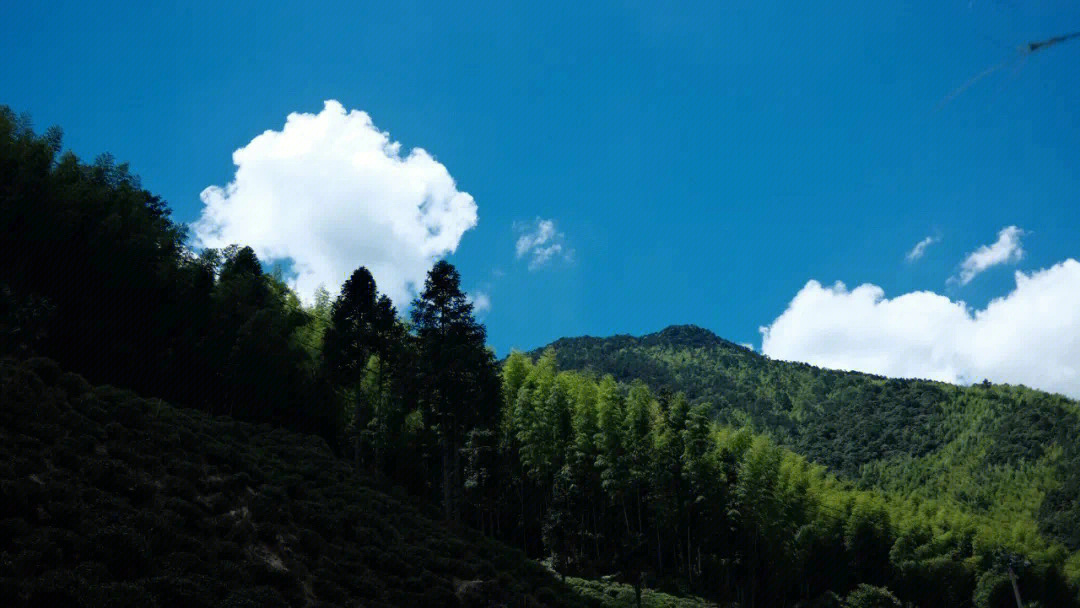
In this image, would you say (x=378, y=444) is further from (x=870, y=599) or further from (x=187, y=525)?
(x=870, y=599)

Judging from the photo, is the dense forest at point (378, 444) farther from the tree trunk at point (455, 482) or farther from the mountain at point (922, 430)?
the mountain at point (922, 430)

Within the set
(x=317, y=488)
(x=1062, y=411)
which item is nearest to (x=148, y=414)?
(x=317, y=488)

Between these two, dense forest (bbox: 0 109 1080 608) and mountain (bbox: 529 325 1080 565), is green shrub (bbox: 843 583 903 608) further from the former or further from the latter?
mountain (bbox: 529 325 1080 565)

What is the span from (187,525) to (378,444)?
24688 millimetres

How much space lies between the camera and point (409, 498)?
30.4m

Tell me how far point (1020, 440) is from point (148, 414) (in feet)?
431

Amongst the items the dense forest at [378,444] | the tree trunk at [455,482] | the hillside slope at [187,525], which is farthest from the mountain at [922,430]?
the hillside slope at [187,525]

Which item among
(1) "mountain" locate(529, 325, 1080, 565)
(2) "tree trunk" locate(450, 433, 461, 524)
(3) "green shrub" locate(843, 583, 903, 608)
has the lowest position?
(3) "green shrub" locate(843, 583, 903, 608)

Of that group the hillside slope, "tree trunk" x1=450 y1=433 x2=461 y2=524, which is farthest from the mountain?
the hillside slope

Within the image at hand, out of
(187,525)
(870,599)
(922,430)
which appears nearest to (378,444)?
(187,525)

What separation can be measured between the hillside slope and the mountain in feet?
209

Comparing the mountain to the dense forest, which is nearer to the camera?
the dense forest

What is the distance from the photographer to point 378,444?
3878cm

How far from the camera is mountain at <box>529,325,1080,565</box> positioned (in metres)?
99.9
